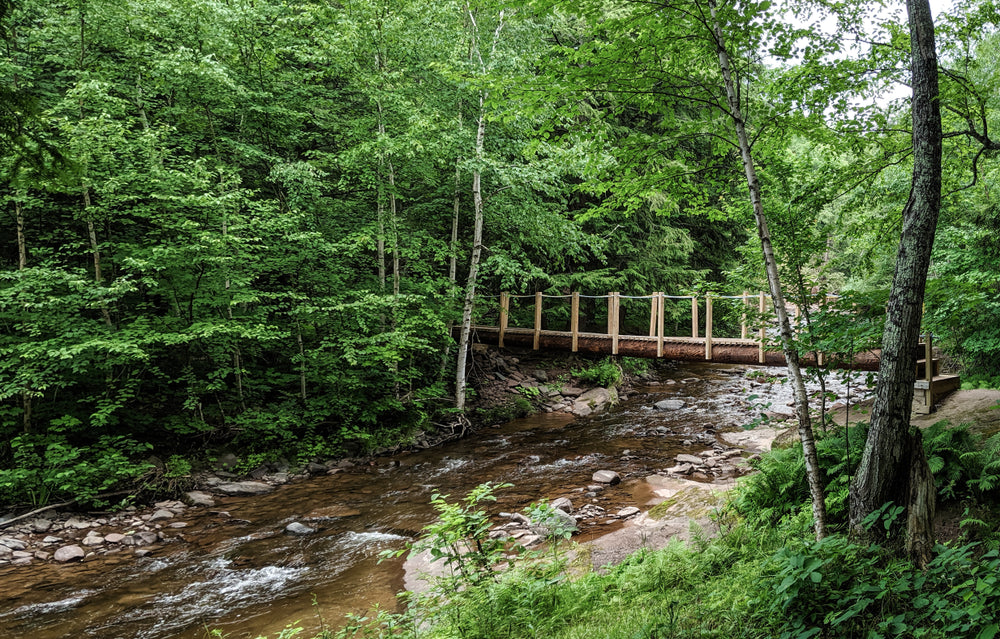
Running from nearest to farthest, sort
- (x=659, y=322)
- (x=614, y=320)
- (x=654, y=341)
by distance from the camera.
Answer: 1. (x=659, y=322)
2. (x=654, y=341)
3. (x=614, y=320)

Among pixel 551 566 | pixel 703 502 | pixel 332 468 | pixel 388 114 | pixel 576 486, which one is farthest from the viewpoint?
pixel 388 114

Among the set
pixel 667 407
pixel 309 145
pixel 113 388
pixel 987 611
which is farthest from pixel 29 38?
pixel 667 407

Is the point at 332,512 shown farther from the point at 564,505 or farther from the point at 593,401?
the point at 593,401

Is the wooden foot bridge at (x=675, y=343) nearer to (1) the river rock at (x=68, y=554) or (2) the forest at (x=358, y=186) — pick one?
(2) the forest at (x=358, y=186)

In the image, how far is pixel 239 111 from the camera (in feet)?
28.3

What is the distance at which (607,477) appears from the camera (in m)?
7.11

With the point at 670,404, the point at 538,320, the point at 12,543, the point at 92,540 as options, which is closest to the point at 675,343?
the point at 670,404

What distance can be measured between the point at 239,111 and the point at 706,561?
31.8 ft

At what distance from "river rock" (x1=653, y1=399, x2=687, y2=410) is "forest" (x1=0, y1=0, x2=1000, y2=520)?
4.59m

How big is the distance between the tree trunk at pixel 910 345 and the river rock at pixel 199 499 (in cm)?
729

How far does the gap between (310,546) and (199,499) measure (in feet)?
7.71

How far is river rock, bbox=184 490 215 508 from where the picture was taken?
261 inches

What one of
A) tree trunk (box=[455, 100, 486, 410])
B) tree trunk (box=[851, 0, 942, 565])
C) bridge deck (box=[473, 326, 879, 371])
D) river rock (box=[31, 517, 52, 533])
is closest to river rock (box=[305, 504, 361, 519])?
river rock (box=[31, 517, 52, 533])

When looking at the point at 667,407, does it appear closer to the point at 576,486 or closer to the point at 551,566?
the point at 576,486
